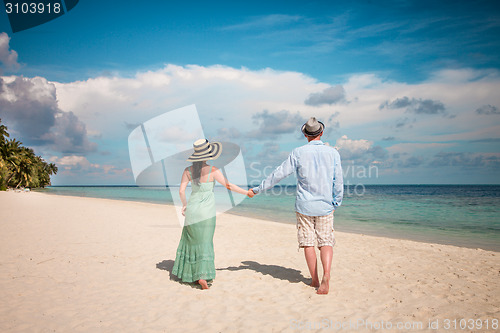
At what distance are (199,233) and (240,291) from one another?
111cm

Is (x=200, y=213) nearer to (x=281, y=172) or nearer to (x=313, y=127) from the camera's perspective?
(x=281, y=172)

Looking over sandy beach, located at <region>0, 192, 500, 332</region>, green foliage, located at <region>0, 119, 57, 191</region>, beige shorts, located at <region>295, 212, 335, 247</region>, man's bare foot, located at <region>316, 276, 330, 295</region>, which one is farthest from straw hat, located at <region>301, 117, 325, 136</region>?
green foliage, located at <region>0, 119, 57, 191</region>

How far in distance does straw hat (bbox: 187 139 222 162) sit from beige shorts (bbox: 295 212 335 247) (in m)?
1.58

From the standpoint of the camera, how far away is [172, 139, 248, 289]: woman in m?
4.63

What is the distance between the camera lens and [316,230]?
4.37m

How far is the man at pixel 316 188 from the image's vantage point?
426cm

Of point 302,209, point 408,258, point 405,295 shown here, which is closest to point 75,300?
point 302,209

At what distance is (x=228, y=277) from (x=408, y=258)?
4708mm

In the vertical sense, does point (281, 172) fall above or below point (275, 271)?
above

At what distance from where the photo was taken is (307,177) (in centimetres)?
429

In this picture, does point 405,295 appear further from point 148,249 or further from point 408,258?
point 148,249

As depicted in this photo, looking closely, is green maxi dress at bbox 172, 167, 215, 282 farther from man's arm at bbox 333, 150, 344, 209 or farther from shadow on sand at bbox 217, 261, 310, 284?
man's arm at bbox 333, 150, 344, 209

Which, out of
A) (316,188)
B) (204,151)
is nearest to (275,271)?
(316,188)

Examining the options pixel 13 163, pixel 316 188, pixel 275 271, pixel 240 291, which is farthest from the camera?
pixel 13 163
